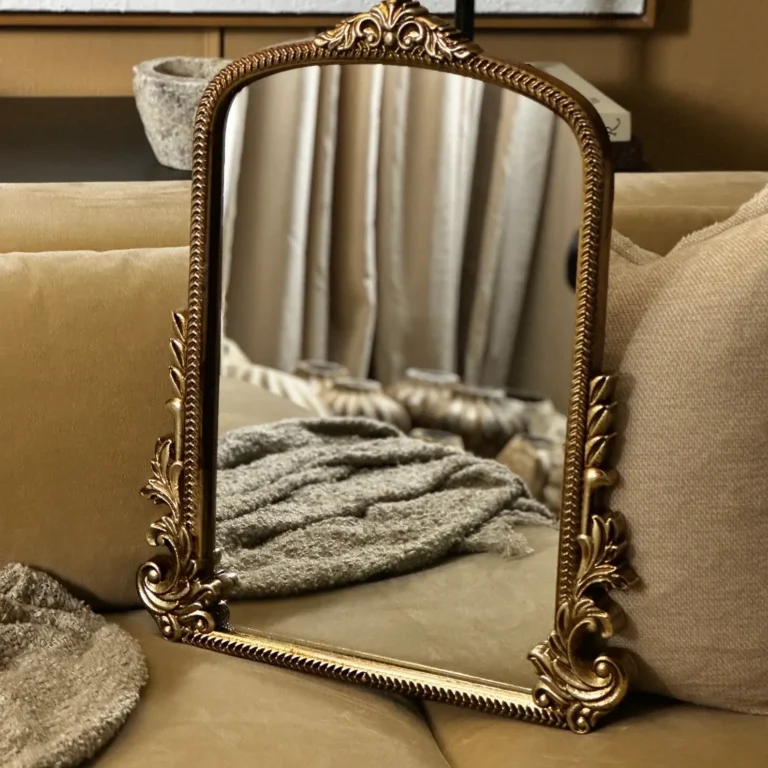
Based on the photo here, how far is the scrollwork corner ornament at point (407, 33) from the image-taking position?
0.90 meters

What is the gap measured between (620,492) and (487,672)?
0.21 m

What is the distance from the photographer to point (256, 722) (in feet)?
3.05

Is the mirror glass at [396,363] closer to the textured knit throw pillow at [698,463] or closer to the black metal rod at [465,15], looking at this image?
the textured knit throw pillow at [698,463]

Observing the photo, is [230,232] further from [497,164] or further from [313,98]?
[497,164]

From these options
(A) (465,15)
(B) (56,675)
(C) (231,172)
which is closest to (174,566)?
(B) (56,675)

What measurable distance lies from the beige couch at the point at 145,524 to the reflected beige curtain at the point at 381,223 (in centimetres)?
9

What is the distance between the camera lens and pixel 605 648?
95cm

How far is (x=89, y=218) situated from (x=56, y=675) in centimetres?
49

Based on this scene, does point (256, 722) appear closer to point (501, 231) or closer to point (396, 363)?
point (396, 363)

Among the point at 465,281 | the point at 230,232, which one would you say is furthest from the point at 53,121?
the point at 465,281

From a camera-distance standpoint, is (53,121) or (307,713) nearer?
(307,713)

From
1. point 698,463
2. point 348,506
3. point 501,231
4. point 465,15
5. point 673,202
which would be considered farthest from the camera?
point 465,15

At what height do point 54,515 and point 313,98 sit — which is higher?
point 313,98

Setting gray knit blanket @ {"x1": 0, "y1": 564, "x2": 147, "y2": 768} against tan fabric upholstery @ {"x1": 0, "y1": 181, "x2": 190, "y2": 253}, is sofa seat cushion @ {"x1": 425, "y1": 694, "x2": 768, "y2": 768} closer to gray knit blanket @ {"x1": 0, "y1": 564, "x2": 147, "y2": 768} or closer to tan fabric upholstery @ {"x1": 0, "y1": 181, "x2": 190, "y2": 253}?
gray knit blanket @ {"x1": 0, "y1": 564, "x2": 147, "y2": 768}
